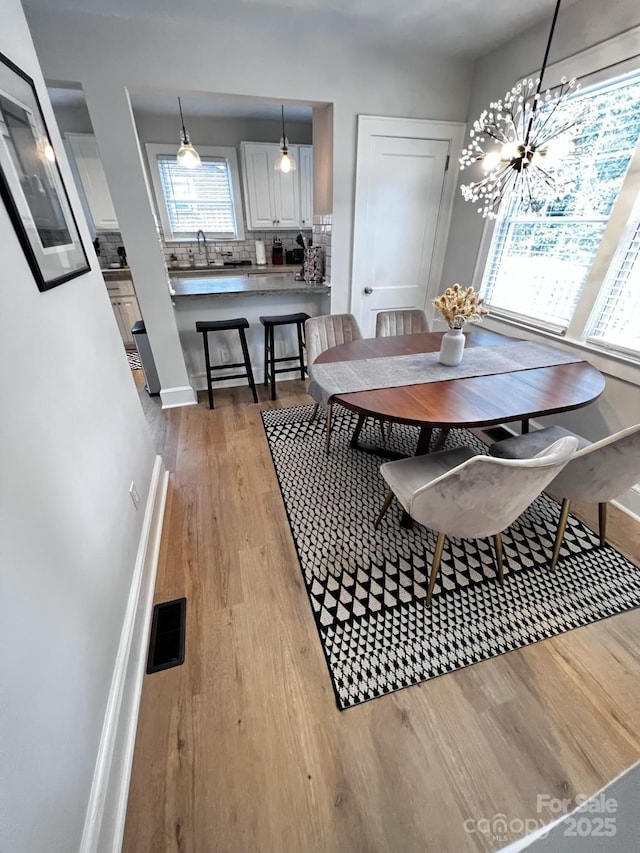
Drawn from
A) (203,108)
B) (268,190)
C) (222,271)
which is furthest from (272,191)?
(222,271)

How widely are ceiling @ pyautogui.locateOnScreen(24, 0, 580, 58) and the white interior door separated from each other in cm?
50

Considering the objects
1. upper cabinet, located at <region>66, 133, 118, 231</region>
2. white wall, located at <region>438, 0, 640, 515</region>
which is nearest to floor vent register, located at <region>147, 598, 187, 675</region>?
white wall, located at <region>438, 0, 640, 515</region>

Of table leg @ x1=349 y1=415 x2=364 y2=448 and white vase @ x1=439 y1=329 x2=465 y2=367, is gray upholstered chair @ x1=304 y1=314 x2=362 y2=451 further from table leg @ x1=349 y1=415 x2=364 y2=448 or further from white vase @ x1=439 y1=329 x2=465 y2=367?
white vase @ x1=439 y1=329 x2=465 y2=367

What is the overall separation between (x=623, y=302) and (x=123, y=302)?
16.4 ft

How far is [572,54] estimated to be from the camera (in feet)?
6.79

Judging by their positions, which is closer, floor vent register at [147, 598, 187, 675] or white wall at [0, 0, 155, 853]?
white wall at [0, 0, 155, 853]

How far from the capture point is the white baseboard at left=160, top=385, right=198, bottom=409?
314 cm

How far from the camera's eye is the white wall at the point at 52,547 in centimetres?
A: 72

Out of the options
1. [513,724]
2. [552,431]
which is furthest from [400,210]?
[513,724]

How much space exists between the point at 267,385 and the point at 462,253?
219cm

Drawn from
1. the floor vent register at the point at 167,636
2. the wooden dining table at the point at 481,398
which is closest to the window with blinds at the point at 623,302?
the wooden dining table at the point at 481,398

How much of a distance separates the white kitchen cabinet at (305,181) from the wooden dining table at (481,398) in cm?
401

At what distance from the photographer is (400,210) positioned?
3090mm

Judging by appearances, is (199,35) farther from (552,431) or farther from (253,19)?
(552,431)
